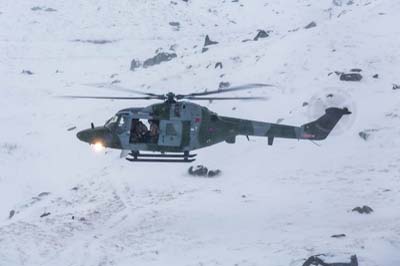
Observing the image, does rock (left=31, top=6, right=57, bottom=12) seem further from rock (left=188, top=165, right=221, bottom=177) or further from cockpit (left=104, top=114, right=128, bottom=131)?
cockpit (left=104, top=114, right=128, bottom=131)

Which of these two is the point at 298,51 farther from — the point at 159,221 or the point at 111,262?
the point at 111,262

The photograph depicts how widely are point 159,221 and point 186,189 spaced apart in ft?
11.5

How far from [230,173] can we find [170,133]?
891cm

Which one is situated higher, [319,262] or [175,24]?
[175,24]

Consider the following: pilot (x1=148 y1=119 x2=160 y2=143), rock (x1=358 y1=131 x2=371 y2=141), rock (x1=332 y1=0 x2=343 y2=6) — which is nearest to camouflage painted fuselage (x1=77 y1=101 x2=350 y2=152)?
pilot (x1=148 y1=119 x2=160 y2=143)

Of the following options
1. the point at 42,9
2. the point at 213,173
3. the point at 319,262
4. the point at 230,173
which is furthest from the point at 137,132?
the point at 42,9

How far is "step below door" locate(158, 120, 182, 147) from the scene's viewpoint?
794 inches

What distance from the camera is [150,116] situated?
66.0ft

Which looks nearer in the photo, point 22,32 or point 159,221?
point 159,221

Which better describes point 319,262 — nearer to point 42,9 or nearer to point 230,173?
point 230,173

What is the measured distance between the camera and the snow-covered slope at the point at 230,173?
21.4m

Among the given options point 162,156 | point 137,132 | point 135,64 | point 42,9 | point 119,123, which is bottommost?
point 162,156

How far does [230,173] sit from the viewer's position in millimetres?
28547

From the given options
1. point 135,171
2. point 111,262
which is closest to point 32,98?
point 135,171
